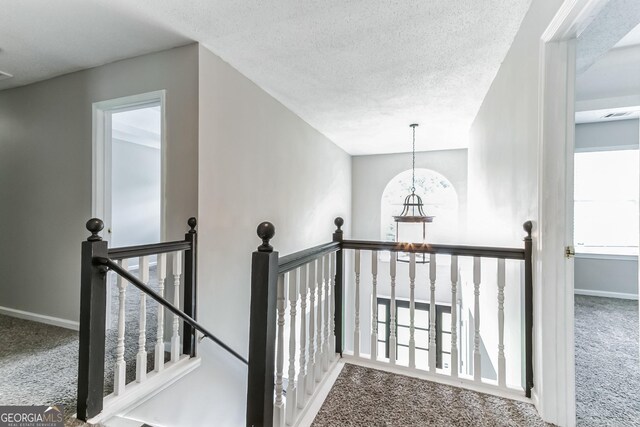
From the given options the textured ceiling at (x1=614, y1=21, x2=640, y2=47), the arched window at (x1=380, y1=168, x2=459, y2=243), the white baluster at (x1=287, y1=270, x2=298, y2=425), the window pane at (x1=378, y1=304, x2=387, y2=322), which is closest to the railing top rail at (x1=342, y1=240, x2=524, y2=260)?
the white baluster at (x1=287, y1=270, x2=298, y2=425)

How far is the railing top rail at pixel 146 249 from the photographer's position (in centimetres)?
169

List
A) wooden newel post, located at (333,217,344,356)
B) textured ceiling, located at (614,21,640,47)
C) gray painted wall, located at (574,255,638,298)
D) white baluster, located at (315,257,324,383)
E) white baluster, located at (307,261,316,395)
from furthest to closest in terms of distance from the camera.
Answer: gray painted wall, located at (574,255,638,298) < textured ceiling, located at (614,21,640,47) < wooden newel post, located at (333,217,344,356) < white baluster, located at (315,257,324,383) < white baluster, located at (307,261,316,395)

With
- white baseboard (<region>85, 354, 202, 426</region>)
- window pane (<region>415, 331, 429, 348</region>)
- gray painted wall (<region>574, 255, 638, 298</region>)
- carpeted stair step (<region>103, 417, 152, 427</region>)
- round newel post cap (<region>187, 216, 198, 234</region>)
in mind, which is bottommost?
window pane (<region>415, 331, 429, 348</region>)

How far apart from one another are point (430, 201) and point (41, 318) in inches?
246

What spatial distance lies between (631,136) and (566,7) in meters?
3.76

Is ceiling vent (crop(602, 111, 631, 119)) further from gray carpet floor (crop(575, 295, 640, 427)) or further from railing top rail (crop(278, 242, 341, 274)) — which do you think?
railing top rail (crop(278, 242, 341, 274))

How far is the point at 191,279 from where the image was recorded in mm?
2135

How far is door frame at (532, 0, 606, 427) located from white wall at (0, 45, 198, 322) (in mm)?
2200

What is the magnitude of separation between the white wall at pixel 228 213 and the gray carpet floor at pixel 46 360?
1.24ft

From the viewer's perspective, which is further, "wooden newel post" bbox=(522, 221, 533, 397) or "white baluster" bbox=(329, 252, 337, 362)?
"white baluster" bbox=(329, 252, 337, 362)

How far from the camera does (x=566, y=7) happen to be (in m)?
1.24

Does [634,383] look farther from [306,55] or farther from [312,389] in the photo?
[306,55]

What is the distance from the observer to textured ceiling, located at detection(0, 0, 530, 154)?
184cm

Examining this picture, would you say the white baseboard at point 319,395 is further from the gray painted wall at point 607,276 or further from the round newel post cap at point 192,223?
the gray painted wall at point 607,276
